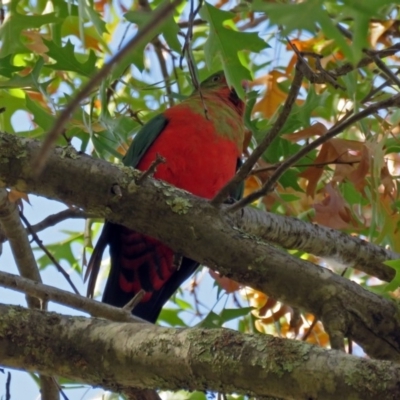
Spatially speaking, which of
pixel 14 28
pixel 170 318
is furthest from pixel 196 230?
pixel 170 318

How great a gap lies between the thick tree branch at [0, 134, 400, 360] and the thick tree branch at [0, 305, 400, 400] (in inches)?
13.2

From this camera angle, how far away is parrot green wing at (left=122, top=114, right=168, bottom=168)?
10.7 ft

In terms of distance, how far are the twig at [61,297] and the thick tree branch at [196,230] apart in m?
0.23

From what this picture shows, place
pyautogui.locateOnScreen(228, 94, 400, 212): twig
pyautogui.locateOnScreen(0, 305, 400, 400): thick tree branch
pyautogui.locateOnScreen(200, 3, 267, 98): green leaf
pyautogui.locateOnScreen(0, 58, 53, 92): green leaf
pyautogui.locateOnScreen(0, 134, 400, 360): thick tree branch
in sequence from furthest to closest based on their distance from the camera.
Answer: pyautogui.locateOnScreen(0, 58, 53, 92): green leaf < pyautogui.locateOnScreen(200, 3, 267, 98): green leaf < pyautogui.locateOnScreen(0, 134, 400, 360): thick tree branch < pyautogui.locateOnScreen(228, 94, 400, 212): twig < pyautogui.locateOnScreen(0, 305, 400, 400): thick tree branch

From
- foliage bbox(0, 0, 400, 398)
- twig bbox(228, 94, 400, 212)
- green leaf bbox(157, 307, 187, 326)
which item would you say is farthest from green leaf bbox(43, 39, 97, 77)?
green leaf bbox(157, 307, 187, 326)

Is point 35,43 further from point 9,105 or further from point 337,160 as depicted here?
point 337,160

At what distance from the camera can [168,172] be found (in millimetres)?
3158

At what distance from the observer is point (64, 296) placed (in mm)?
2072

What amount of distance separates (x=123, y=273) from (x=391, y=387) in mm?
2048

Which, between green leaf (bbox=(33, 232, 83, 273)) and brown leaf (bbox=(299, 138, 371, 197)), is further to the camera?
green leaf (bbox=(33, 232, 83, 273))

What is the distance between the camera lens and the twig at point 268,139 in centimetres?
183

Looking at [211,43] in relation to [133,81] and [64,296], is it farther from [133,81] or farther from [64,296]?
[133,81]

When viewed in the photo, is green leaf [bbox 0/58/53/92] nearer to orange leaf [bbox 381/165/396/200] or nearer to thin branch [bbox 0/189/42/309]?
thin branch [bbox 0/189/42/309]

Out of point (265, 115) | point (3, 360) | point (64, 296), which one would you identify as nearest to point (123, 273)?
point (265, 115)
